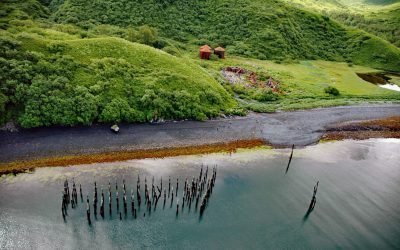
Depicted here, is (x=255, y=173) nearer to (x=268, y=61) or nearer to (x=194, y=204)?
(x=194, y=204)

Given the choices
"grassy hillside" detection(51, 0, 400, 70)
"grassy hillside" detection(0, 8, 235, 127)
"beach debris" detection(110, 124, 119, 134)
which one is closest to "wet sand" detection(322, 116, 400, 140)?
"grassy hillside" detection(0, 8, 235, 127)

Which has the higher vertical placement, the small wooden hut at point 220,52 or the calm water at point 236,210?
the small wooden hut at point 220,52

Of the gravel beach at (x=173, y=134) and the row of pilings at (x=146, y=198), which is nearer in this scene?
the row of pilings at (x=146, y=198)

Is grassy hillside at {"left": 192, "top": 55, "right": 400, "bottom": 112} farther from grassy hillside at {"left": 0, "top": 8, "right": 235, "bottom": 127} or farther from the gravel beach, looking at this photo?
grassy hillside at {"left": 0, "top": 8, "right": 235, "bottom": 127}

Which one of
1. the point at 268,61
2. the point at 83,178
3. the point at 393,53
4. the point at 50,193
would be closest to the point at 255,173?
the point at 83,178

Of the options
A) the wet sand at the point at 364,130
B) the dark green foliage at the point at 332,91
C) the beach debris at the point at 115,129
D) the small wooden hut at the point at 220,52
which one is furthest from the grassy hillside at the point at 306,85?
the beach debris at the point at 115,129

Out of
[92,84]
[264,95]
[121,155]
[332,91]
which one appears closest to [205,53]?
[264,95]

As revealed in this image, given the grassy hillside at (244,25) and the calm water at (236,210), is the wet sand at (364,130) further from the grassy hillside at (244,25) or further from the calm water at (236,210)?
the grassy hillside at (244,25)

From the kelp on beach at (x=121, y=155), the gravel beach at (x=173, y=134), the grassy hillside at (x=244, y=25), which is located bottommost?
the kelp on beach at (x=121, y=155)

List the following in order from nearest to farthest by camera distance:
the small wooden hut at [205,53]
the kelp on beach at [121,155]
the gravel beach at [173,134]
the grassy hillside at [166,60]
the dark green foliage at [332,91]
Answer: the kelp on beach at [121,155] → the gravel beach at [173,134] → the grassy hillside at [166,60] → the dark green foliage at [332,91] → the small wooden hut at [205,53]
